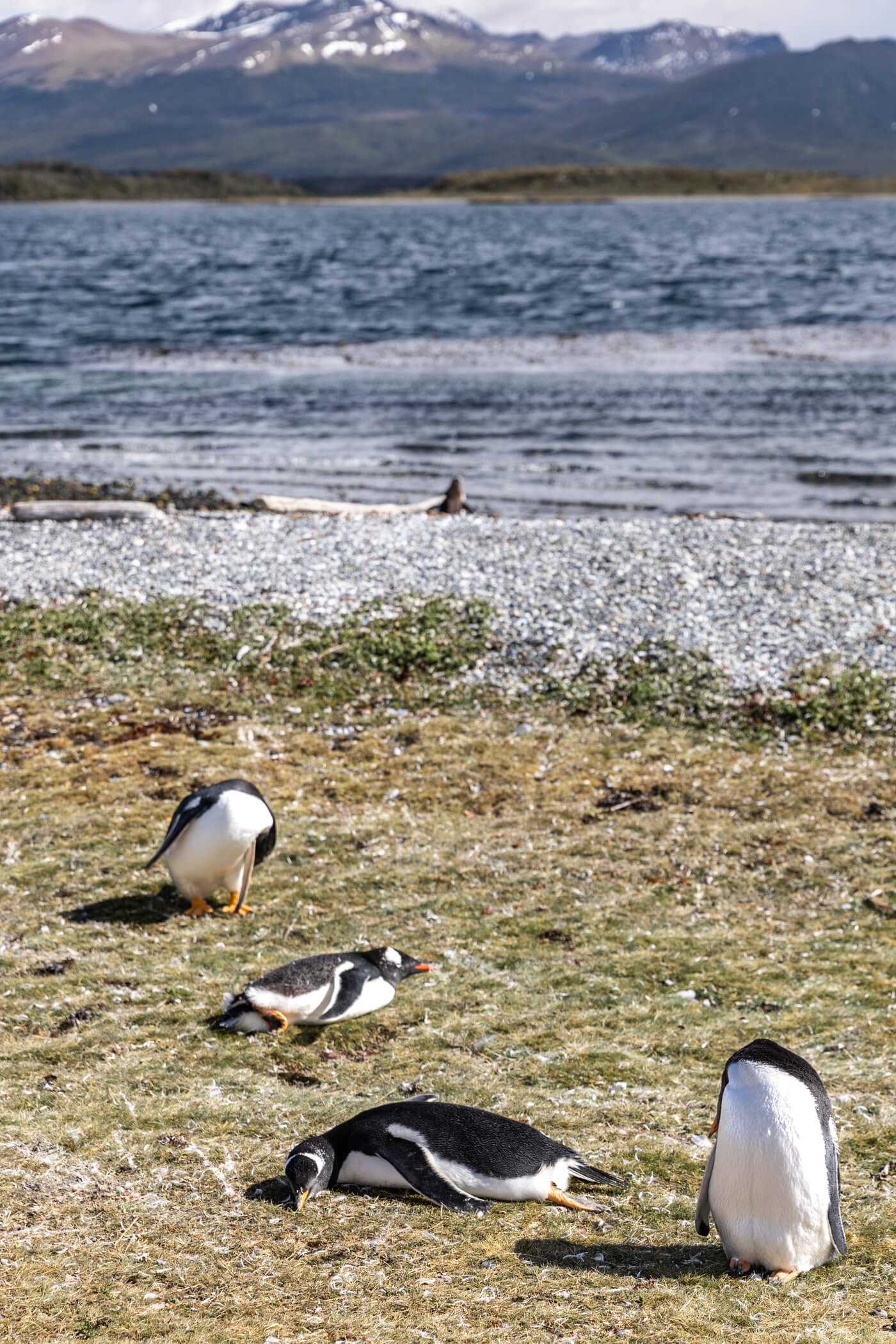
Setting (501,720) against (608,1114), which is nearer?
(608,1114)

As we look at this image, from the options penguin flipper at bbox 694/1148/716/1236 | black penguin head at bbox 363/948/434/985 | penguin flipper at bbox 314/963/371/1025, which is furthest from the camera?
black penguin head at bbox 363/948/434/985

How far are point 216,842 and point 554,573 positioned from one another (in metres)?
9.54

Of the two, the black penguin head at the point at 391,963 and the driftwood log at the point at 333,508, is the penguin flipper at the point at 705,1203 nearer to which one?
the black penguin head at the point at 391,963

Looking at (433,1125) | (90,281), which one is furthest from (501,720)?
(90,281)

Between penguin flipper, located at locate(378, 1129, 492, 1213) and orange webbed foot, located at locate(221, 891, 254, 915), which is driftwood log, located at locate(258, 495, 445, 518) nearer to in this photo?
orange webbed foot, located at locate(221, 891, 254, 915)

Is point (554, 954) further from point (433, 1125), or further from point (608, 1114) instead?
point (433, 1125)

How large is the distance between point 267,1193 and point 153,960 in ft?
10.5

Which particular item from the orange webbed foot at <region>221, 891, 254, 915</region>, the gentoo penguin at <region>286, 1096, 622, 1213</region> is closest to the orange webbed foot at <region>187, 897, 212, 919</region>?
the orange webbed foot at <region>221, 891, 254, 915</region>

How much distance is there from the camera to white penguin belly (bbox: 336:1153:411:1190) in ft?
21.0

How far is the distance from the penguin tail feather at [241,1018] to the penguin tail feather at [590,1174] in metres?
2.62

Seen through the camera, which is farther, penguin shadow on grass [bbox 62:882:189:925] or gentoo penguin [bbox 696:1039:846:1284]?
penguin shadow on grass [bbox 62:882:189:925]

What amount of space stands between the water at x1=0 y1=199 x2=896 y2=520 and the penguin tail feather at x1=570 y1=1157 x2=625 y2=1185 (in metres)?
19.9

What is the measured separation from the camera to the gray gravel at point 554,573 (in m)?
16.0

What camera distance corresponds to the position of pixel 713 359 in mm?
46844
